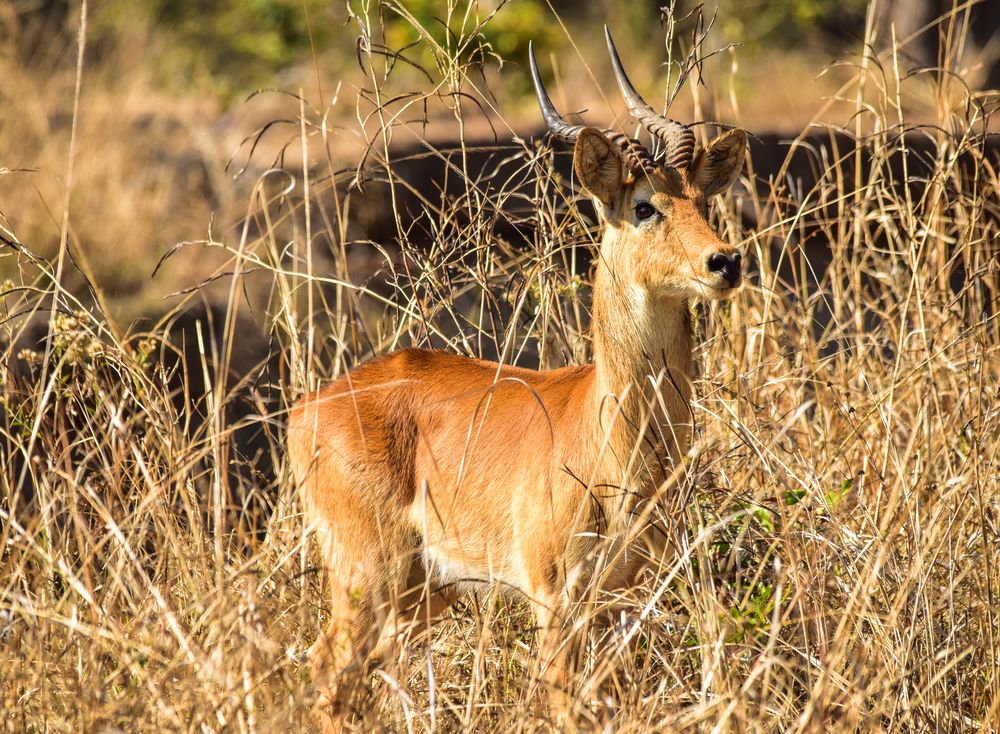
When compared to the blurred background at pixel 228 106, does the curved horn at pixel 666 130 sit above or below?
above

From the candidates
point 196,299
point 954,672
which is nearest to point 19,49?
point 196,299

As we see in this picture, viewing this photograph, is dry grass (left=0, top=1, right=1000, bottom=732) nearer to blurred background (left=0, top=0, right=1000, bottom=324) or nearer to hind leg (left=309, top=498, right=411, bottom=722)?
hind leg (left=309, top=498, right=411, bottom=722)

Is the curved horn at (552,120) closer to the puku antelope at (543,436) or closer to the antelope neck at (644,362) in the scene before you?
the puku antelope at (543,436)

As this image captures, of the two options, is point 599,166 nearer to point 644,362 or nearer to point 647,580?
point 644,362

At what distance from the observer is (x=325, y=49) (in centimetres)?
1507

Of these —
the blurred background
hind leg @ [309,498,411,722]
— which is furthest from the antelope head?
the blurred background

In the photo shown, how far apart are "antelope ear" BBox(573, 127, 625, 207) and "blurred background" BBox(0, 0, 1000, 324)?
57.6 inches

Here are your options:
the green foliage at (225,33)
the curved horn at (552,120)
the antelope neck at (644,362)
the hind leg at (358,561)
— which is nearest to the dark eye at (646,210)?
the antelope neck at (644,362)

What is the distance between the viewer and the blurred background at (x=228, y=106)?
789cm

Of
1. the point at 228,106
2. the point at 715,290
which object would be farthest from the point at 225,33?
the point at 715,290

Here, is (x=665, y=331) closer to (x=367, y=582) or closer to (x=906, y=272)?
(x=367, y=582)

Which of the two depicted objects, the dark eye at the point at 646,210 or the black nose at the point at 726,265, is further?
the dark eye at the point at 646,210

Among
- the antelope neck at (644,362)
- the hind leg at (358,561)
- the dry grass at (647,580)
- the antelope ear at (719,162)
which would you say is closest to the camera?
the dry grass at (647,580)

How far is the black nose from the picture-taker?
3107mm
